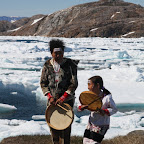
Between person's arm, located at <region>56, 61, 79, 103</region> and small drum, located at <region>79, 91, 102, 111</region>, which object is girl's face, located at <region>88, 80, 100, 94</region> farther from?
person's arm, located at <region>56, 61, 79, 103</region>

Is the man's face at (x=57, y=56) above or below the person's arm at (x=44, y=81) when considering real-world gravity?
above

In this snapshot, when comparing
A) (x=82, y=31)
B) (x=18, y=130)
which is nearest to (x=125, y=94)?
(x=18, y=130)

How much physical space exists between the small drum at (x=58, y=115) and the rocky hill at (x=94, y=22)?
64915mm

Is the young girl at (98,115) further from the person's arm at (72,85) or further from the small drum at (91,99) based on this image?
the person's arm at (72,85)

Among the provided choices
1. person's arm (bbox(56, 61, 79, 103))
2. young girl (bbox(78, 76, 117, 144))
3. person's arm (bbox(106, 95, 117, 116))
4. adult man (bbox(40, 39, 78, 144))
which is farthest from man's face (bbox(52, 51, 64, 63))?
person's arm (bbox(106, 95, 117, 116))

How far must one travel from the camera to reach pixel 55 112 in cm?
332

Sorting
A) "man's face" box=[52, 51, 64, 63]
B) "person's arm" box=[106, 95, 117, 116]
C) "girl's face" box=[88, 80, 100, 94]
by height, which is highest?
"man's face" box=[52, 51, 64, 63]

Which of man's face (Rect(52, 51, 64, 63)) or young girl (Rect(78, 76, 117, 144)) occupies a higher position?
man's face (Rect(52, 51, 64, 63))

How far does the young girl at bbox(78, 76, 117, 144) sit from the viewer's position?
10.2 feet

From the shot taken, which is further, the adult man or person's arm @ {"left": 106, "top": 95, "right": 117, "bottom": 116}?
the adult man

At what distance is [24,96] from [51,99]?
6294 millimetres

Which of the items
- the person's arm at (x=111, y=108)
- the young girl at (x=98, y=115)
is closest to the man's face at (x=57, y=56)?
the young girl at (x=98, y=115)

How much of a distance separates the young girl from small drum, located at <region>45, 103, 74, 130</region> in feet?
0.73

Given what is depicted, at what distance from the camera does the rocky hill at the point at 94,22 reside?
73562mm
